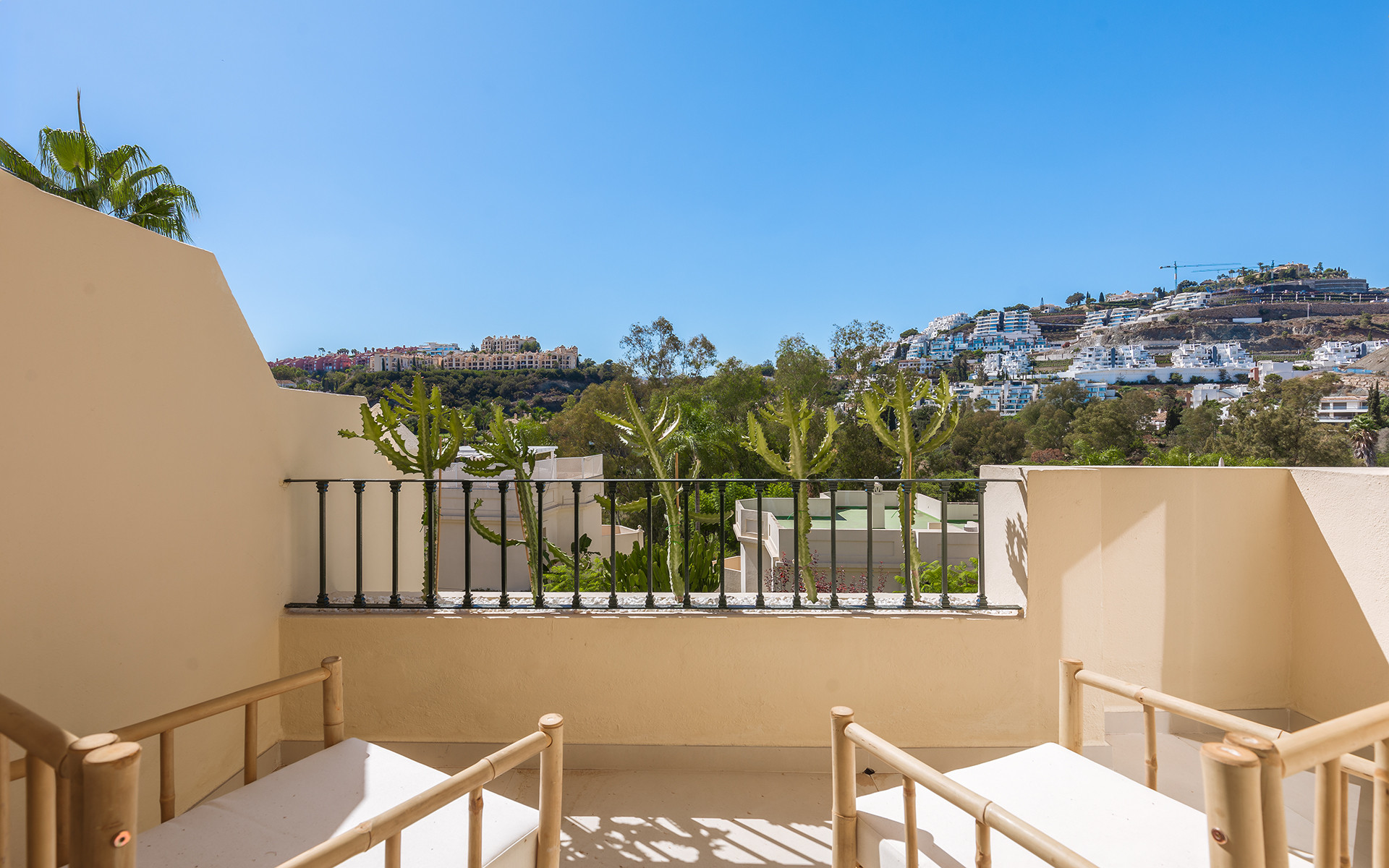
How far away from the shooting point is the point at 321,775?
1.50m

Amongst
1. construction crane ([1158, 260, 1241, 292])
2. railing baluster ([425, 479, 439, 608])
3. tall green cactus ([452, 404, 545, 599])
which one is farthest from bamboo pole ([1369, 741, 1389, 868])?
construction crane ([1158, 260, 1241, 292])

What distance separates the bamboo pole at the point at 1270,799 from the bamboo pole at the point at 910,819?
0.54m

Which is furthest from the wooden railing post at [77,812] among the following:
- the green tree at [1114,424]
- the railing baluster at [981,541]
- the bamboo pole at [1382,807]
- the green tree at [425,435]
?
the green tree at [1114,424]

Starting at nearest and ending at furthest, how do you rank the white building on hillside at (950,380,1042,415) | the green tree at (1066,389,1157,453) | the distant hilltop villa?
the green tree at (1066,389,1157,453) → the distant hilltop villa → the white building on hillside at (950,380,1042,415)

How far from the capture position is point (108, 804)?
2.84 feet

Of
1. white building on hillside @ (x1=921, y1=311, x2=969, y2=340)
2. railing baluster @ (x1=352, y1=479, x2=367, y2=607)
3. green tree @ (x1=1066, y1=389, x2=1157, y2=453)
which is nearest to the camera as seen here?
railing baluster @ (x1=352, y1=479, x2=367, y2=607)

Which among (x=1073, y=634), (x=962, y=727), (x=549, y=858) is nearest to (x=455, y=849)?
(x=549, y=858)

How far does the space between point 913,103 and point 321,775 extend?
159 ft

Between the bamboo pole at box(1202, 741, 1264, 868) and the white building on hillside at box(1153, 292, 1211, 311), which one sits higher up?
the white building on hillside at box(1153, 292, 1211, 311)

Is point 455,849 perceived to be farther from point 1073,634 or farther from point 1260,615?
point 1260,615

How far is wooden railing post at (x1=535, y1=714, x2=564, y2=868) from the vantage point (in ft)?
4.46

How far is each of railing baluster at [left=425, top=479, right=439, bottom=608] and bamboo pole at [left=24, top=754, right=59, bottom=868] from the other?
164 centimetres

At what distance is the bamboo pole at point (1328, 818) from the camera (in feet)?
3.47

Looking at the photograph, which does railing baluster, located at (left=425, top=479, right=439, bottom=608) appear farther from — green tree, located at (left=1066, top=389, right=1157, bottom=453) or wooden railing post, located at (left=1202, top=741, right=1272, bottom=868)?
green tree, located at (left=1066, top=389, right=1157, bottom=453)
